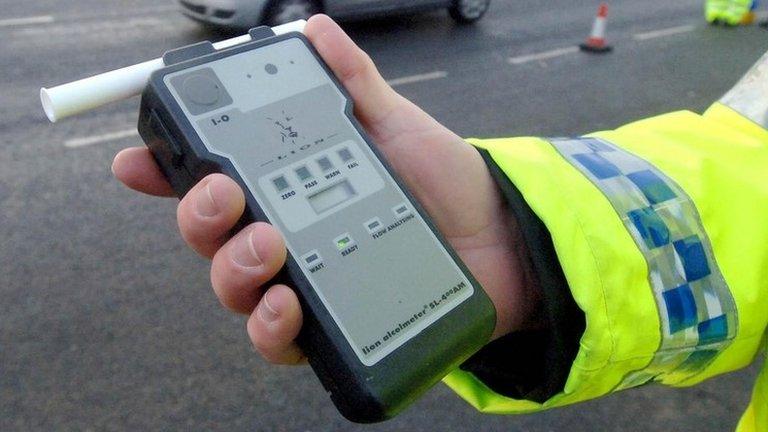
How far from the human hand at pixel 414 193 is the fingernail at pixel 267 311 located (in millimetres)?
12

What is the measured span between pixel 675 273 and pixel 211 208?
644 mm

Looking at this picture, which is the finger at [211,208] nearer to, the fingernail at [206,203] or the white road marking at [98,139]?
the fingernail at [206,203]

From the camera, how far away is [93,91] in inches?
37.3

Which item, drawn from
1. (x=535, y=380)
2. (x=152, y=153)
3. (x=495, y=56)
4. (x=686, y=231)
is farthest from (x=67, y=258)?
(x=495, y=56)

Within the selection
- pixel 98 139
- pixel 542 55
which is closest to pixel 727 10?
pixel 542 55

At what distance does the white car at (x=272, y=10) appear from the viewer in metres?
5.62

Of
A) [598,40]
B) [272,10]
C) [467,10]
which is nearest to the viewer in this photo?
[272,10]

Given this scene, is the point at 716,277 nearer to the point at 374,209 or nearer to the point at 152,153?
the point at 374,209

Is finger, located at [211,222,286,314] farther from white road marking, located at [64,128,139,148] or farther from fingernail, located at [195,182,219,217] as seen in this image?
white road marking, located at [64,128,139,148]

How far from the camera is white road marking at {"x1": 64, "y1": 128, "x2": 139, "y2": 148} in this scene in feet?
13.4

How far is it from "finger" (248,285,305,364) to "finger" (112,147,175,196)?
10.1 inches

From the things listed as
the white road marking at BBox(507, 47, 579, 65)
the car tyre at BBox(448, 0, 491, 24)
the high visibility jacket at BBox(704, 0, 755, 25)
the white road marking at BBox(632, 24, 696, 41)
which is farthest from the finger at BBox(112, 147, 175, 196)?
the high visibility jacket at BBox(704, 0, 755, 25)

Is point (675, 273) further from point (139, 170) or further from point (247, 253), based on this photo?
point (139, 170)

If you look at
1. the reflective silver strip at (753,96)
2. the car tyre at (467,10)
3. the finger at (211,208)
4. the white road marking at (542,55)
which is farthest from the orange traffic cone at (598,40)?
the finger at (211,208)
